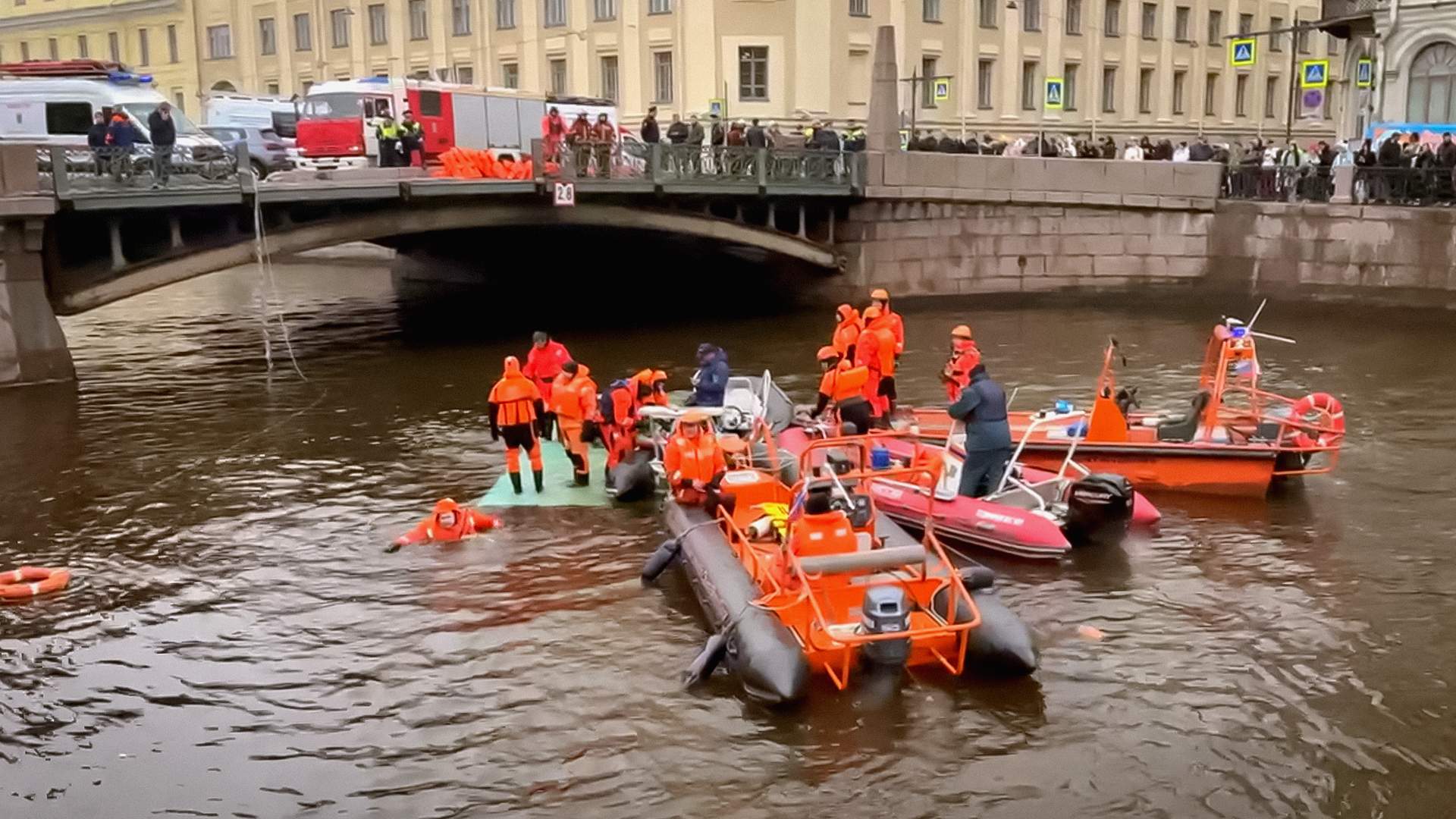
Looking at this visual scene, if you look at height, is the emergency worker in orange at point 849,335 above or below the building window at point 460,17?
below

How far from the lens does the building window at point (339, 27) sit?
5434 cm

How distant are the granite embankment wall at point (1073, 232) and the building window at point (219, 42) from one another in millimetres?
38233

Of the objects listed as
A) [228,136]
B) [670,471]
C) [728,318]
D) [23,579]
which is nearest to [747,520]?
[670,471]

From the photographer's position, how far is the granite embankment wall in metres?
30.2

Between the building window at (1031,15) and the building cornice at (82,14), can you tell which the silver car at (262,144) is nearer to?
the building window at (1031,15)

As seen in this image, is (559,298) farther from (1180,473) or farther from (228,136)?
(1180,473)

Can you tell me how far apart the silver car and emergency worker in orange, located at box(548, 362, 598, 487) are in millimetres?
21394

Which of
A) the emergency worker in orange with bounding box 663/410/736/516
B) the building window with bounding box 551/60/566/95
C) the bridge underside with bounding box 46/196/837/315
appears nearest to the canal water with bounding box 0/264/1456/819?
the emergency worker in orange with bounding box 663/410/736/516

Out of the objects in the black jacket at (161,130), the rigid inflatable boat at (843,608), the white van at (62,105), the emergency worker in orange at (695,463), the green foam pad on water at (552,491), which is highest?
the white van at (62,105)

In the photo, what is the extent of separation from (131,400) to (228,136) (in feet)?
56.2

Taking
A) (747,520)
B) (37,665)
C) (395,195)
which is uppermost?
(395,195)

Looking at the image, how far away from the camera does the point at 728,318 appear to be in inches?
1190

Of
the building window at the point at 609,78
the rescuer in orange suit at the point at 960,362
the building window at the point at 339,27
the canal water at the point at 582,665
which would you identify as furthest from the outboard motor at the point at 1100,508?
the building window at the point at 339,27

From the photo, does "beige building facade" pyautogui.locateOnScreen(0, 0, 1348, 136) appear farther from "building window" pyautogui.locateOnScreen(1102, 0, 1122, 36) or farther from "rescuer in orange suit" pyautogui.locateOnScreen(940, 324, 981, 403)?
"rescuer in orange suit" pyautogui.locateOnScreen(940, 324, 981, 403)
